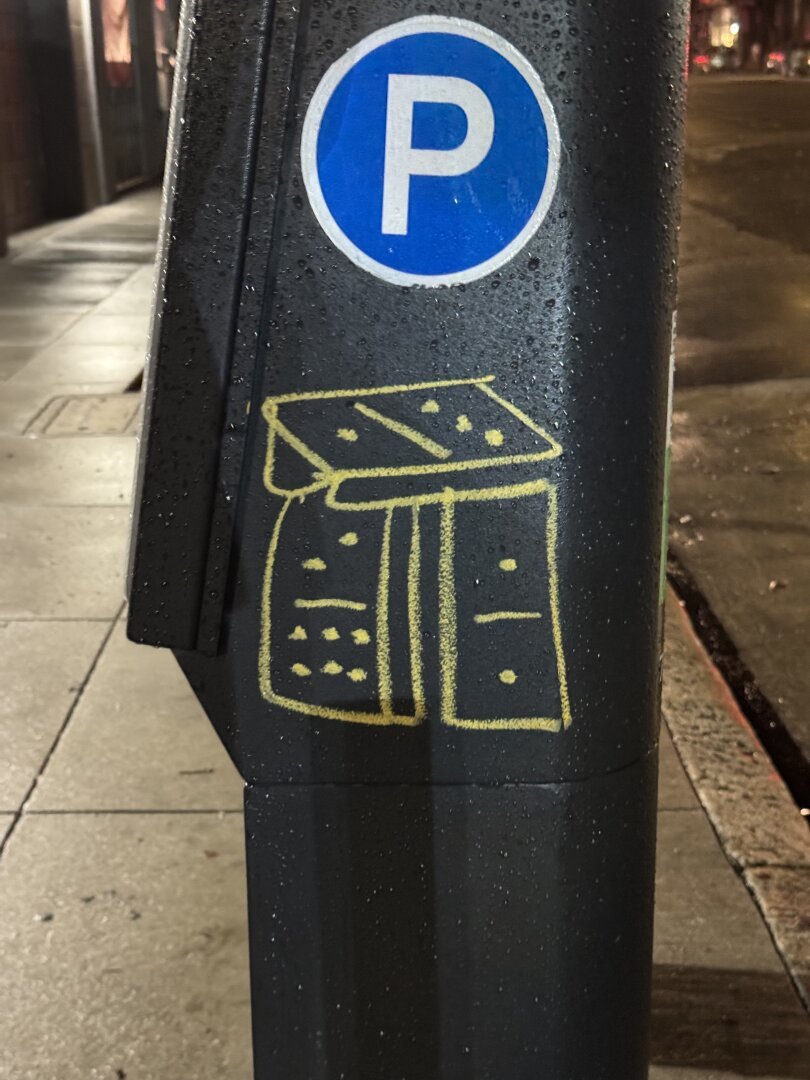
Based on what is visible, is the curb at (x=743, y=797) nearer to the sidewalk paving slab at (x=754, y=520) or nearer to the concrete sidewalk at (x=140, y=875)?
the concrete sidewalk at (x=140, y=875)

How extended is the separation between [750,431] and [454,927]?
595cm

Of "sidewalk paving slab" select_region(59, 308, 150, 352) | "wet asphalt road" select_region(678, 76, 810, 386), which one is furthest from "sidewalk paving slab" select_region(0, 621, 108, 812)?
"wet asphalt road" select_region(678, 76, 810, 386)

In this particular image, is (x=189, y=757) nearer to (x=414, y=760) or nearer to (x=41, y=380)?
(x=414, y=760)

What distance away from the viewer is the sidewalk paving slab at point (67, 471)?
5941 mm

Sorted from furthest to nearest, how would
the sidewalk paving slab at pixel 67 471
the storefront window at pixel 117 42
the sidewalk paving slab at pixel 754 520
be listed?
the storefront window at pixel 117 42, the sidewalk paving slab at pixel 67 471, the sidewalk paving slab at pixel 754 520

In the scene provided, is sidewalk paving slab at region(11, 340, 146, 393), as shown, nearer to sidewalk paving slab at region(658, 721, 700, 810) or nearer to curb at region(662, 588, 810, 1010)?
curb at region(662, 588, 810, 1010)

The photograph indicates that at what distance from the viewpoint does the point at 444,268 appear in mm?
1444

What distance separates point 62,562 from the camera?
5.21m

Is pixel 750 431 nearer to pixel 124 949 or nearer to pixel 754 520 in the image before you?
pixel 754 520

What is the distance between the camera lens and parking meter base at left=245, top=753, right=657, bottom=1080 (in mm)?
1622

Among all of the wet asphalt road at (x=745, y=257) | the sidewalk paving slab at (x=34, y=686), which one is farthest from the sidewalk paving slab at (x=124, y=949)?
the wet asphalt road at (x=745, y=257)

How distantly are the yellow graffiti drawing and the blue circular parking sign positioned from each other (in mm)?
162

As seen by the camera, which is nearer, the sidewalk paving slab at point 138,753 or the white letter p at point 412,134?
the white letter p at point 412,134

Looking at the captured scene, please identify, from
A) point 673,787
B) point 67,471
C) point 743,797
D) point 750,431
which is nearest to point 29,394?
point 67,471
